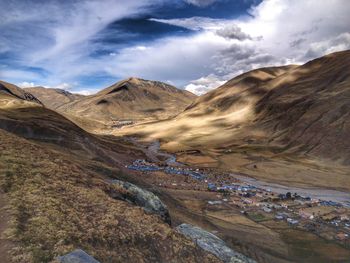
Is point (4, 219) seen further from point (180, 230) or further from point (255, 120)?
point (255, 120)

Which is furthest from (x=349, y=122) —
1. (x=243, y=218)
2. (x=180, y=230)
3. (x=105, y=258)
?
(x=105, y=258)

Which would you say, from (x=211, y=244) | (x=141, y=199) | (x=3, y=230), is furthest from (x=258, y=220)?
(x=3, y=230)

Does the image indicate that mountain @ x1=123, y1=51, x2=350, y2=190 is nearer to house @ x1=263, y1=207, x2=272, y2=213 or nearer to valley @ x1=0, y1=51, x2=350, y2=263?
valley @ x1=0, y1=51, x2=350, y2=263

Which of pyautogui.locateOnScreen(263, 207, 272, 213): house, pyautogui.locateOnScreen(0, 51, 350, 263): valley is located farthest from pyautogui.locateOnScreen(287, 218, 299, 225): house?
pyautogui.locateOnScreen(263, 207, 272, 213): house

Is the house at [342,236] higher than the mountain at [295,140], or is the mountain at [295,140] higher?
the mountain at [295,140]

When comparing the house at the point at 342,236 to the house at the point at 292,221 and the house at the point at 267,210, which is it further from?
the house at the point at 267,210

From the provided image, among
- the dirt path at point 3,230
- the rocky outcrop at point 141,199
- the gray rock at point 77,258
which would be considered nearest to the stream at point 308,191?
the rocky outcrop at point 141,199

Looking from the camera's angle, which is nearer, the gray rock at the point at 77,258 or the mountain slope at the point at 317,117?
the gray rock at the point at 77,258
